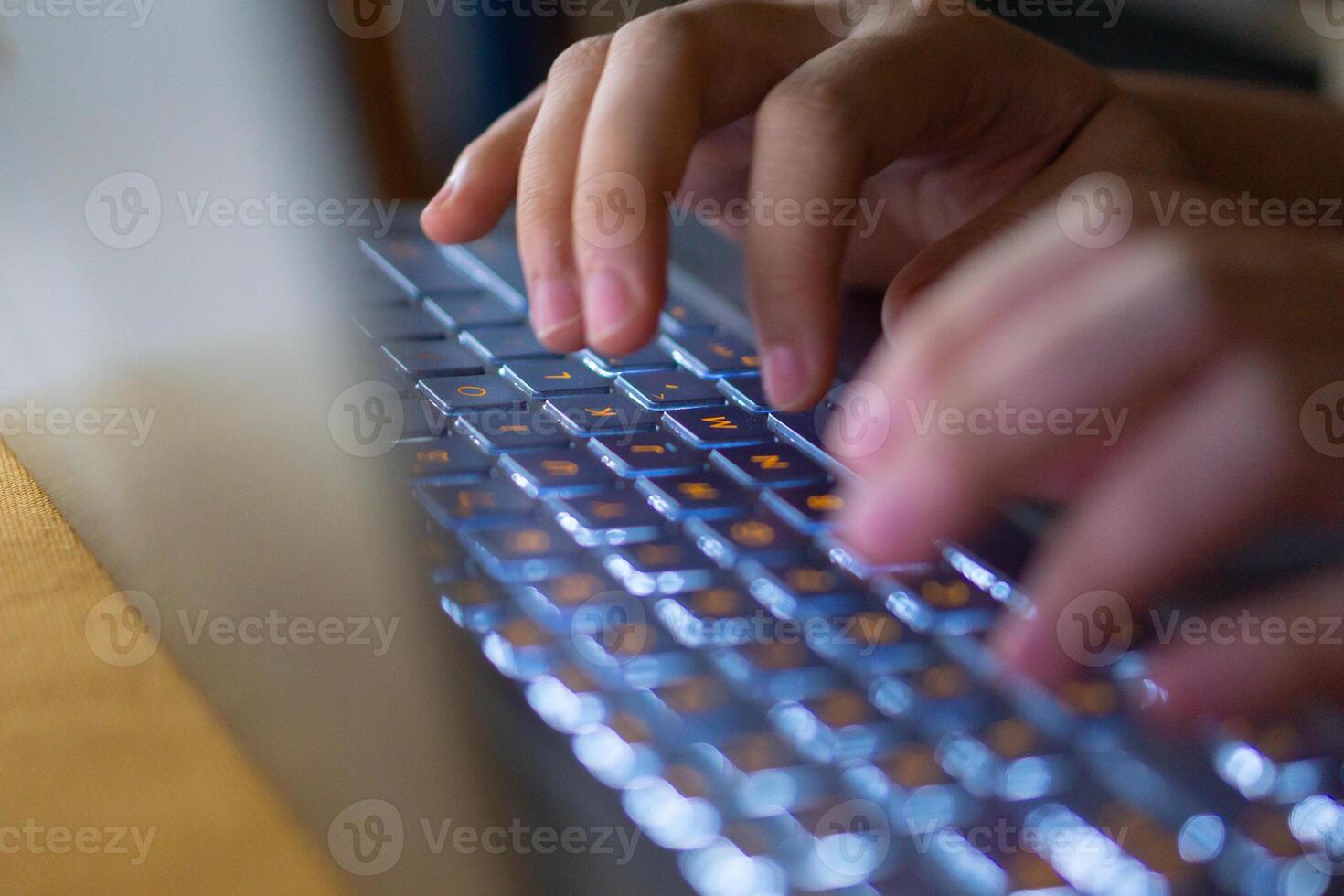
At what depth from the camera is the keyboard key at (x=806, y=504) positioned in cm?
39

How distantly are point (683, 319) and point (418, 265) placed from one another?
0.15 metres

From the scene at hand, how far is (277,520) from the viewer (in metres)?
0.34

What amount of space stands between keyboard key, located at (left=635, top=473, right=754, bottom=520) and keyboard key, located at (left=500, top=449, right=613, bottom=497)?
0.05 feet

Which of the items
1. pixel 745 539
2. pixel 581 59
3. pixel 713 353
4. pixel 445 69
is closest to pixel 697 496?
pixel 745 539

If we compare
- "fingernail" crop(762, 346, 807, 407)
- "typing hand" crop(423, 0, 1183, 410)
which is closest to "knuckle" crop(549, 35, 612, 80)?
"typing hand" crop(423, 0, 1183, 410)

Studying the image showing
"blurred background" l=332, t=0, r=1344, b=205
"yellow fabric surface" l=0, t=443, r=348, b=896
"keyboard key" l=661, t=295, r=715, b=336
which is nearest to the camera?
"yellow fabric surface" l=0, t=443, r=348, b=896

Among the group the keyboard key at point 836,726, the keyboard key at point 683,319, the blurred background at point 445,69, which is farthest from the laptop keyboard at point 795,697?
the blurred background at point 445,69

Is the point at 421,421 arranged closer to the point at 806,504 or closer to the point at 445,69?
the point at 806,504

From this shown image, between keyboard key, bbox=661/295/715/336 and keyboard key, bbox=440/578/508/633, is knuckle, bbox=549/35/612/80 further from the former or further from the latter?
keyboard key, bbox=440/578/508/633

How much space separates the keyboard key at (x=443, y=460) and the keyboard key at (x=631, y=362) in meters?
0.10

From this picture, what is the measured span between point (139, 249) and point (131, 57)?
0.95 feet

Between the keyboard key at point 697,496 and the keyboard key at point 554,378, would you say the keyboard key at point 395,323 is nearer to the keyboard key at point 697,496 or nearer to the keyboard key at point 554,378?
the keyboard key at point 554,378

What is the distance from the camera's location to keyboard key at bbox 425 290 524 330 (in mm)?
537

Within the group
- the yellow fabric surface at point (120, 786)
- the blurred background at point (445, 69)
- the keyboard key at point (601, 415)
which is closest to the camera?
the yellow fabric surface at point (120, 786)
